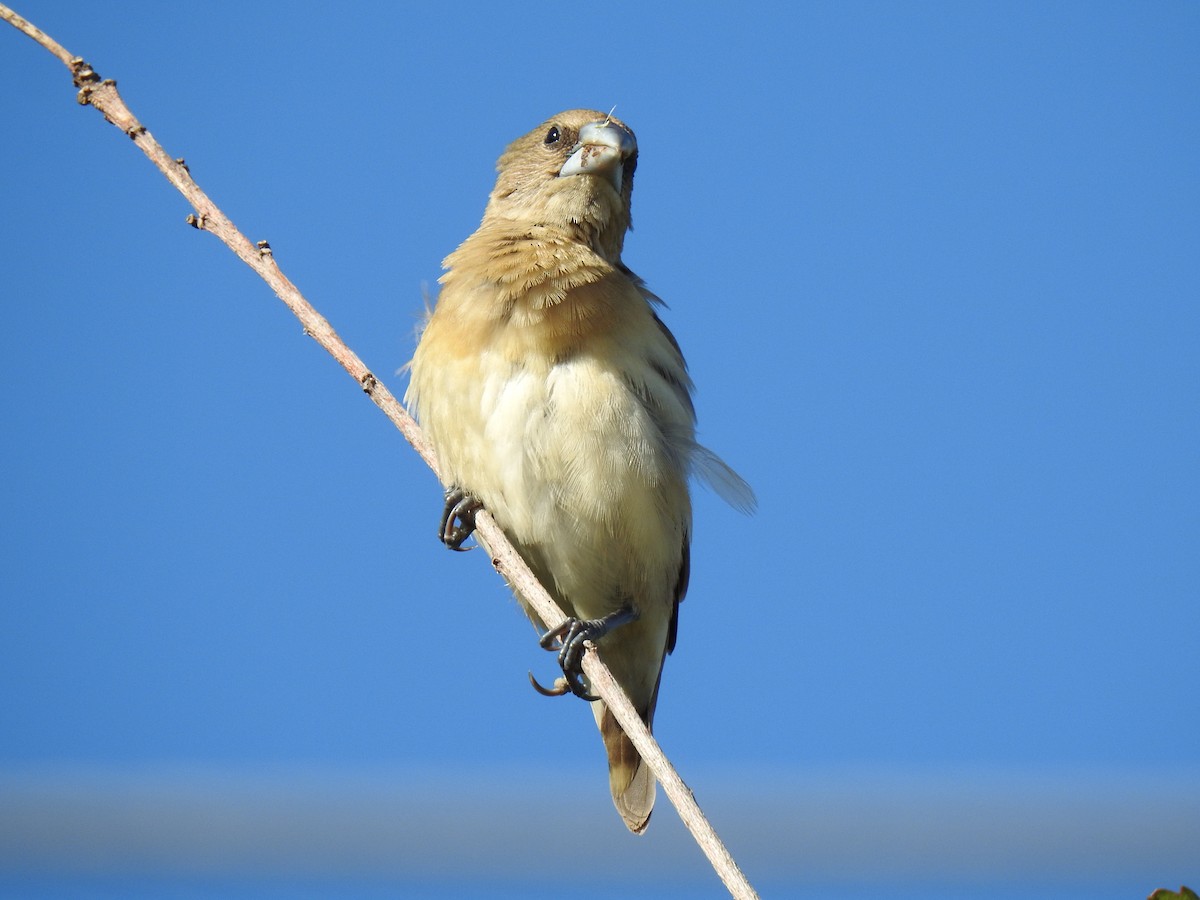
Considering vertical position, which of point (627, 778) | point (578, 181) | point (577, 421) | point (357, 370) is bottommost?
point (627, 778)

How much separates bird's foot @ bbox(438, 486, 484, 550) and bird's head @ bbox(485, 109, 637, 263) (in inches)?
47.7

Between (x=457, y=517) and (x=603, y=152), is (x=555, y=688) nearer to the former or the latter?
(x=457, y=517)

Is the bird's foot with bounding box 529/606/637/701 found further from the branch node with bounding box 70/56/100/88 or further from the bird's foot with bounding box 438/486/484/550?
the branch node with bounding box 70/56/100/88

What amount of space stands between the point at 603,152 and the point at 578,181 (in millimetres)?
156

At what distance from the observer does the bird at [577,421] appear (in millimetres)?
4914

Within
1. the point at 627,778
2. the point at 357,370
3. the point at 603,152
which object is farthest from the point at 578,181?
the point at 627,778

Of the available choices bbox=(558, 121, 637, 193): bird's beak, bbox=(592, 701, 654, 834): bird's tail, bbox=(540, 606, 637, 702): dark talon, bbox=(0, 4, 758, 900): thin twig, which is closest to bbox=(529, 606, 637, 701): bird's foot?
bbox=(540, 606, 637, 702): dark talon

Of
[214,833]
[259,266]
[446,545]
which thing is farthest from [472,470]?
[214,833]

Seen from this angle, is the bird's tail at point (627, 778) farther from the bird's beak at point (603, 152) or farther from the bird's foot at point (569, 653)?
the bird's beak at point (603, 152)

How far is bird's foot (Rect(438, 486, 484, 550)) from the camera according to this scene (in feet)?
16.7

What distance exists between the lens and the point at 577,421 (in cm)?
488

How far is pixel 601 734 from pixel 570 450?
57.1 inches

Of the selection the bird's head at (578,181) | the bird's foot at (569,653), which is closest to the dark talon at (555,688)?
the bird's foot at (569,653)

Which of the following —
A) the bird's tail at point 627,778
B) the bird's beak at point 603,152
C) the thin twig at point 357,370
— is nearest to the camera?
the thin twig at point 357,370
